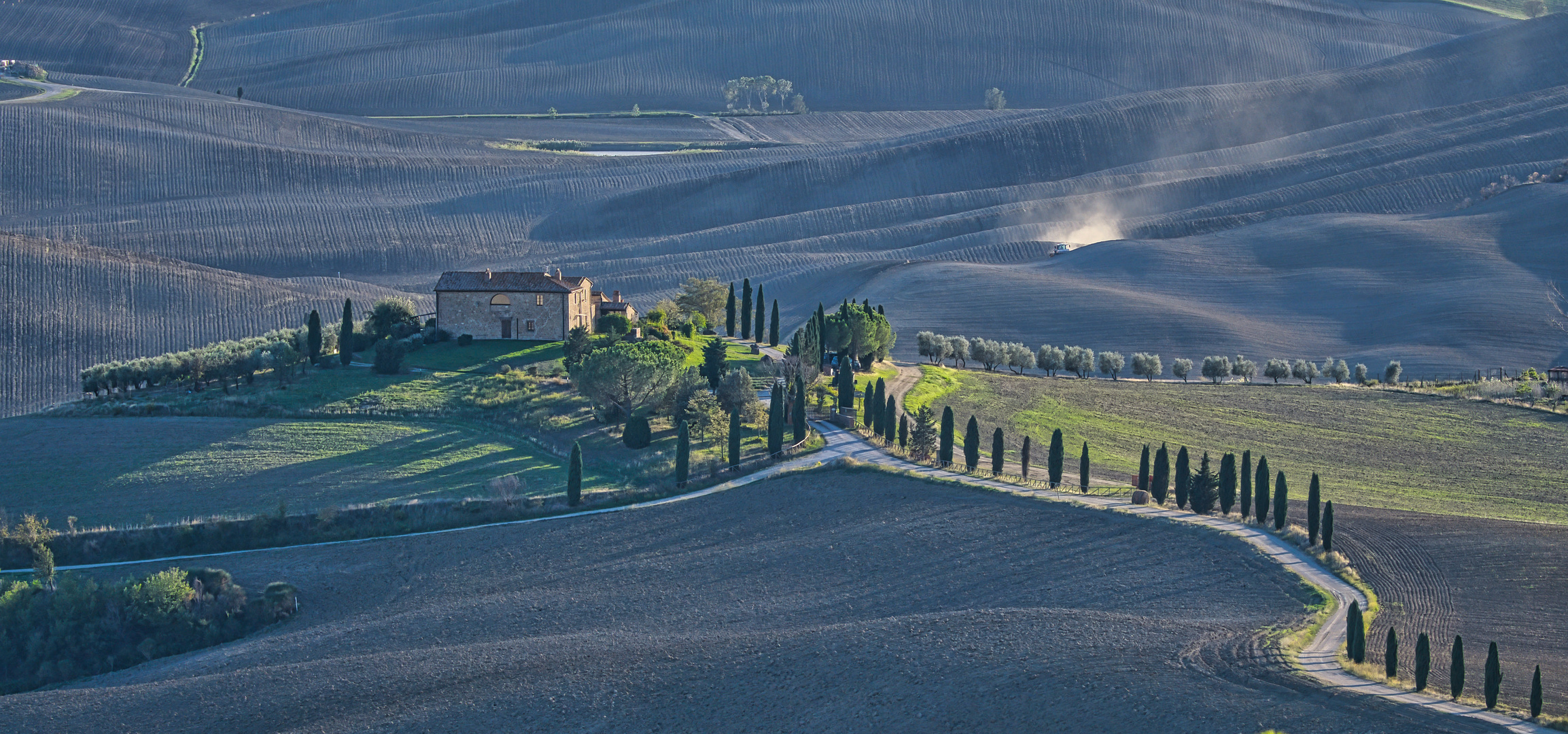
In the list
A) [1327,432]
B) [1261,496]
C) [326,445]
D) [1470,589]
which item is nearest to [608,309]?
[326,445]

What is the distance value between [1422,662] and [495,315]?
4207 cm

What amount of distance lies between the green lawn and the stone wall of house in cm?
1009

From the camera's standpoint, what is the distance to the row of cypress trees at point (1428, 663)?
89.7 feet

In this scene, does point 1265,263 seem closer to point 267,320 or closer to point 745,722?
point 267,320

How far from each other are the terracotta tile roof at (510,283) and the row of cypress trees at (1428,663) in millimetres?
38199

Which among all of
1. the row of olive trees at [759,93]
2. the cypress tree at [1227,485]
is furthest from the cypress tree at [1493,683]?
the row of olive trees at [759,93]

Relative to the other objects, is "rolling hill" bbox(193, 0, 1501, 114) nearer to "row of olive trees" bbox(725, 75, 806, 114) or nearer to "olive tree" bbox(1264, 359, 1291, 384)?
"row of olive trees" bbox(725, 75, 806, 114)

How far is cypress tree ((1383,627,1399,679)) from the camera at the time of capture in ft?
94.4

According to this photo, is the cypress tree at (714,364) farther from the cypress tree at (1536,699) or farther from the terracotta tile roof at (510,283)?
the cypress tree at (1536,699)

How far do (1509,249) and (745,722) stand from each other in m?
76.9

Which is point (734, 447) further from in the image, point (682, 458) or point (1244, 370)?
point (1244, 370)

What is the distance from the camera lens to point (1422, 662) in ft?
92.4

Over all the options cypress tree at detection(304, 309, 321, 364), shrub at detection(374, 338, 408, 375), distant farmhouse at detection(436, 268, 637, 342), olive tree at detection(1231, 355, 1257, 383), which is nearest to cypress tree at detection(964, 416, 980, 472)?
distant farmhouse at detection(436, 268, 637, 342)

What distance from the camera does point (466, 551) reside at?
41.1m
